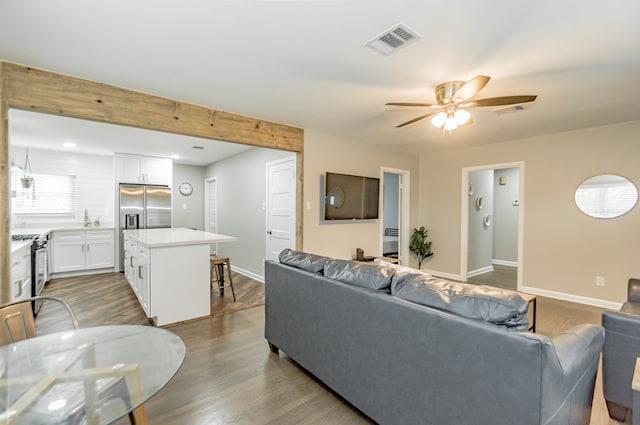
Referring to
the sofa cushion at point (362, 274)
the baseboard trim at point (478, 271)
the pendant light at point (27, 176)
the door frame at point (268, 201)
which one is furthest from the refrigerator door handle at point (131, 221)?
the baseboard trim at point (478, 271)

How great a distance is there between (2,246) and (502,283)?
267 inches

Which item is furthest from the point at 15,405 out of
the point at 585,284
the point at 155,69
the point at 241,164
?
the point at 585,284

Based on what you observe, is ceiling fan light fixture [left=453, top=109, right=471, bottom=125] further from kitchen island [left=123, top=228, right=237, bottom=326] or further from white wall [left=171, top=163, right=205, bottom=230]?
white wall [left=171, top=163, right=205, bottom=230]

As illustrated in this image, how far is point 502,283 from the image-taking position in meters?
5.33

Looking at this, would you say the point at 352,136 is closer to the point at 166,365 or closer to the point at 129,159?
the point at 166,365

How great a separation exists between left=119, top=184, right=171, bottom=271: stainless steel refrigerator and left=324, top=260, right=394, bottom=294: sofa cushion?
5433 millimetres

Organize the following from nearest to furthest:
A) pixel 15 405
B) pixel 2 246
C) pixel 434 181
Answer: pixel 15 405
pixel 2 246
pixel 434 181

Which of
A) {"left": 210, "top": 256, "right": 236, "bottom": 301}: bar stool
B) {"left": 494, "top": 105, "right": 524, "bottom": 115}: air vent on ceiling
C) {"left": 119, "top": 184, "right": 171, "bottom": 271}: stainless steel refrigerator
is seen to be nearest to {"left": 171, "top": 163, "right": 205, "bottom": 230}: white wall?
{"left": 119, "top": 184, "right": 171, "bottom": 271}: stainless steel refrigerator

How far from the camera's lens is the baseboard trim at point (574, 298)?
389 cm

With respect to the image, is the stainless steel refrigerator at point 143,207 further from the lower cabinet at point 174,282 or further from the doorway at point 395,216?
the doorway at point 395,216

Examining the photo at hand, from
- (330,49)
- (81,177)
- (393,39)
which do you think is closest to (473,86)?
(393,39)

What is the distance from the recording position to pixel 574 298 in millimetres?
→ 4168

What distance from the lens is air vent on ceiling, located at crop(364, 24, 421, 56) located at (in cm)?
188

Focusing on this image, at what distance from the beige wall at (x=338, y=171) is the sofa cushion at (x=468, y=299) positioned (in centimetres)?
274
